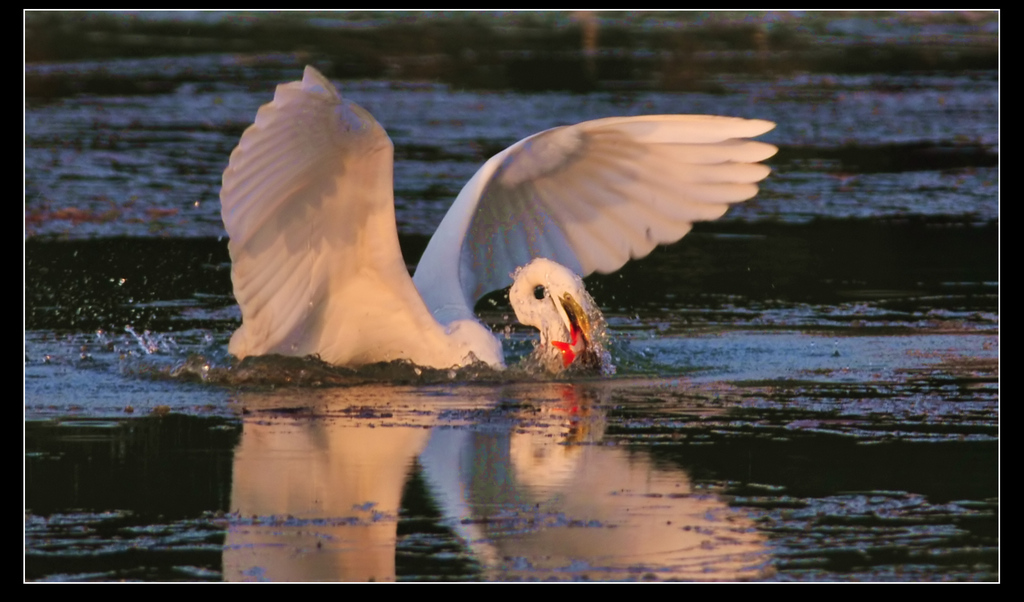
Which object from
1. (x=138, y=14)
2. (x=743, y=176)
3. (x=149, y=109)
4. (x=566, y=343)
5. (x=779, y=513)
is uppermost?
(x=138, y=14)

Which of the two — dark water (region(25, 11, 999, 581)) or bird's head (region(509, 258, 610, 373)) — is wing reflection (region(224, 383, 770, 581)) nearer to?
dark water (region(25, 11, 999, 581))

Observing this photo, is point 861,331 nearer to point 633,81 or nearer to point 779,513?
point 779,513

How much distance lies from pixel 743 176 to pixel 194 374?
10.4 feet

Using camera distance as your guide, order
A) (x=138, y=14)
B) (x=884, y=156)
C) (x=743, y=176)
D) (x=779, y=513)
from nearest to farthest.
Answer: (x=779, y=513) → (x=743, y=176) → (x=884, y=156) → (x=138, y=14)

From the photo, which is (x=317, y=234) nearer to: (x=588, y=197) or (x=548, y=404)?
(x=548, y=404)

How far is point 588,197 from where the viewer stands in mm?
10555

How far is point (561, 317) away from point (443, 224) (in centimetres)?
97

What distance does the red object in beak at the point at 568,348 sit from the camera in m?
9.45

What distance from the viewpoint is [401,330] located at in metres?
9.39

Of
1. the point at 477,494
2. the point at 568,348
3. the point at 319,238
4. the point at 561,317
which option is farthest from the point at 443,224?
the point at 477,494

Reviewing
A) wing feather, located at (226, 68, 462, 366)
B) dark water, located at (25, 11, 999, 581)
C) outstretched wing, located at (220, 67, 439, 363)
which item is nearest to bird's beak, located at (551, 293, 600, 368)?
dark water, located at (25, 11, 999, 581)

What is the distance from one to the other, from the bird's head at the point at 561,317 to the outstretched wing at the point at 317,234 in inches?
24.4

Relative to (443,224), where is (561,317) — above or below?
below

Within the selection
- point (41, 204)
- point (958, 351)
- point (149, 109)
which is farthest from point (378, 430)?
point (149, 109)
